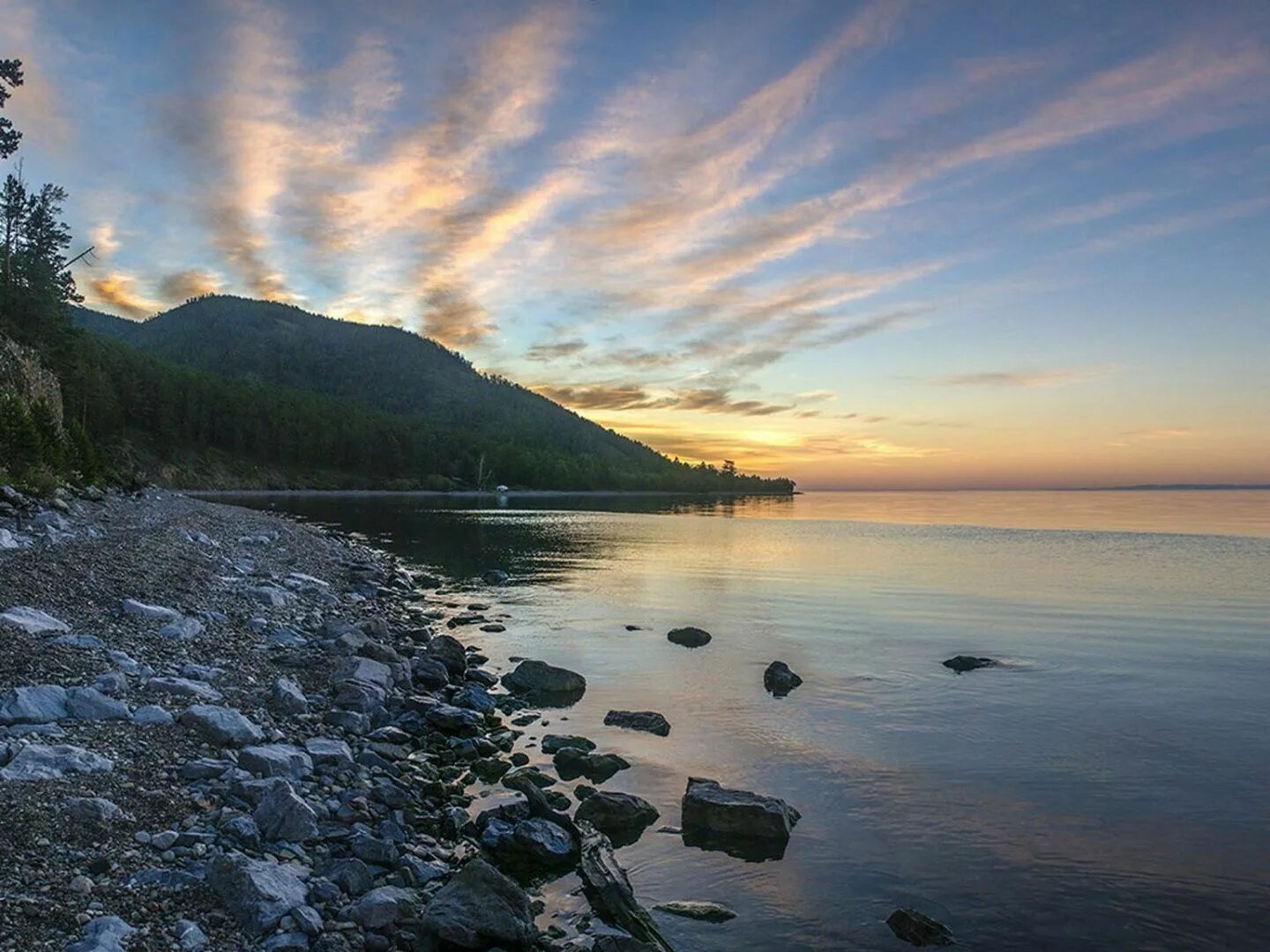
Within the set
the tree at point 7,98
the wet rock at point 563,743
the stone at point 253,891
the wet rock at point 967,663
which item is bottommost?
the wet rock at point 563,743

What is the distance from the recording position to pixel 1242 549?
7106cm

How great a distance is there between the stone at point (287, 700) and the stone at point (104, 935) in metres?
7.23

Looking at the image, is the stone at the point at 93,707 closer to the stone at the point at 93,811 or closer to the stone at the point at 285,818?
the stone at the point at 93,811

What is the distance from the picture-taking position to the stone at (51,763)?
8477mm

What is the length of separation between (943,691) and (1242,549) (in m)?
68.4

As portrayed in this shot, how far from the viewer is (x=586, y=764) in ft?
48.6

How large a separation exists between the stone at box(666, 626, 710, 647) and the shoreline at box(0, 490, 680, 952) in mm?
9421

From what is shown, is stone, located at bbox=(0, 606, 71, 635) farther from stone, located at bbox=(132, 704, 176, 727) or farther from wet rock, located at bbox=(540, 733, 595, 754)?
wet rock, located at bbox=(540, 733, 595, 754)

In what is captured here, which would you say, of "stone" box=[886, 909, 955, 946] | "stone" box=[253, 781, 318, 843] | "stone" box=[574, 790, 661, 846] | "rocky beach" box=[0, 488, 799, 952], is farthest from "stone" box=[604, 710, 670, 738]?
"stone" box=[253, 781, 318, 843]

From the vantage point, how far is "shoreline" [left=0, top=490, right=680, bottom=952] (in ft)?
24.0

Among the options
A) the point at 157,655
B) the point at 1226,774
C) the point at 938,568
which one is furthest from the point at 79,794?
the point at 938,568

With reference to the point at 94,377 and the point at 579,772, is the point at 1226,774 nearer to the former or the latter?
the point at 579,772

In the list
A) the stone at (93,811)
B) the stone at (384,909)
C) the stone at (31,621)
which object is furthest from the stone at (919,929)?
the stone at (31,621)

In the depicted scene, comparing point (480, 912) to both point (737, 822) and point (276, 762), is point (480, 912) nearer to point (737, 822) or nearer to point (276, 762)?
point (276, 762)
